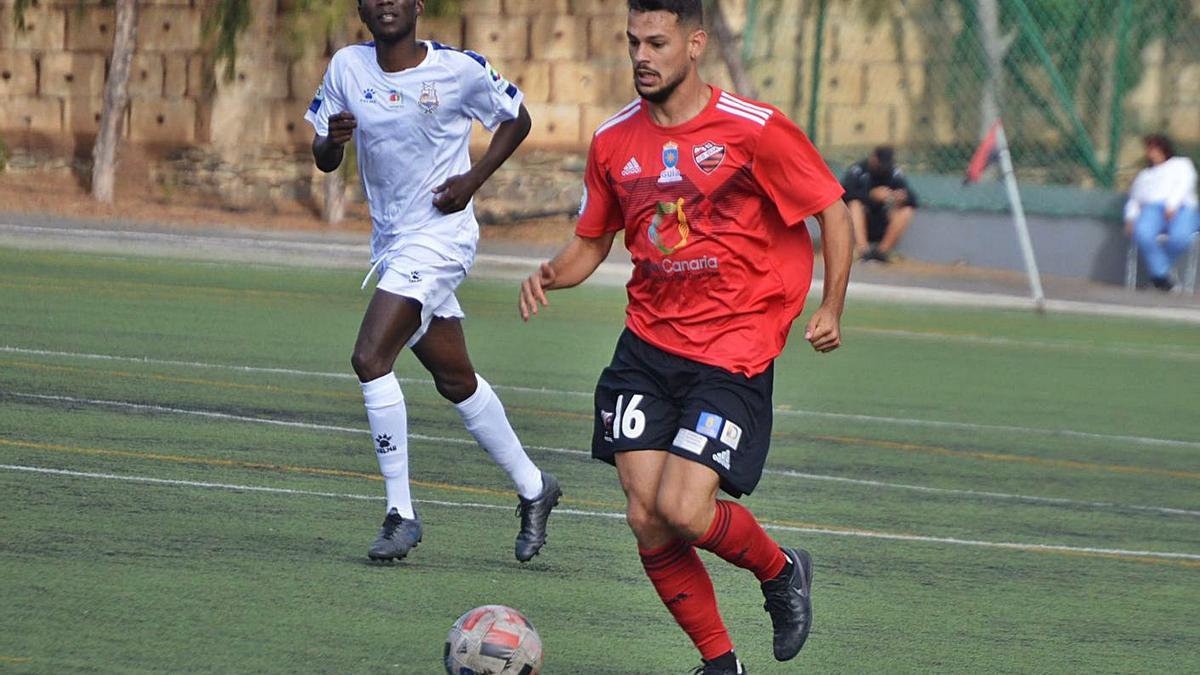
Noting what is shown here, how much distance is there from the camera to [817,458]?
1163 centimetres

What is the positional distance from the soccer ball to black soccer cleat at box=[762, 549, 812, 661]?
83 cm

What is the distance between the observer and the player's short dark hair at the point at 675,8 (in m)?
6.40

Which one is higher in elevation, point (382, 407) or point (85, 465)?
point (382, 407)

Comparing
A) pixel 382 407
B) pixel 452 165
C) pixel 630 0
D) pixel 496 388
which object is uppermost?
pixel 630 0

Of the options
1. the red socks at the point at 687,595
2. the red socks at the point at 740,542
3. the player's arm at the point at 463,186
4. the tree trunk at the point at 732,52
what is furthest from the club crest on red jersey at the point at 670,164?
the tree trunk at the point at 732,52

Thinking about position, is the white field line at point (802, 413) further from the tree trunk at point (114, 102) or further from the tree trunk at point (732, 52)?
the tree trunk at point (114, 102)

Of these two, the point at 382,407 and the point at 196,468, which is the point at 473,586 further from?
the point at 196,468

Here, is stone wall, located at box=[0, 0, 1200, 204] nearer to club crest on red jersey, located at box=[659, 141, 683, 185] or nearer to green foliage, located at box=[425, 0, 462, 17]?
green foliage, located at box=[425, 0, 462, 17]

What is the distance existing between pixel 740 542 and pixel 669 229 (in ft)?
3.23

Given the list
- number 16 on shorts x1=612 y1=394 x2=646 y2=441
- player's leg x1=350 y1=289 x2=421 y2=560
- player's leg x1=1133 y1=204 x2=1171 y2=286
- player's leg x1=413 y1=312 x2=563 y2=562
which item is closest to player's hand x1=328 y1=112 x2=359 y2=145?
player's leg x1=350 y1=289 x2=421 y2=560

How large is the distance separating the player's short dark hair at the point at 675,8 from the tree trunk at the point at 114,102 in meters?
24.0

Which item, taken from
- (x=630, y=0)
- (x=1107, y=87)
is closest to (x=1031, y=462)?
(x=630, y=0)

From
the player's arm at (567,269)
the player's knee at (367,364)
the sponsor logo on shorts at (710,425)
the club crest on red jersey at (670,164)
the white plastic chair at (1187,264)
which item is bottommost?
the white plastic chair at (1187,264)

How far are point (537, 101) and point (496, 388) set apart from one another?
16.2 meters
